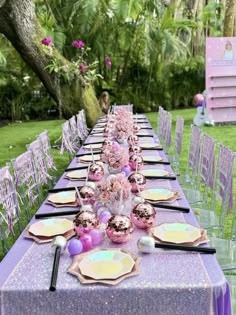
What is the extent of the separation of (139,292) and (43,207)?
3.54 ft

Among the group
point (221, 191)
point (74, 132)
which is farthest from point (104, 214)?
point (74, 132)

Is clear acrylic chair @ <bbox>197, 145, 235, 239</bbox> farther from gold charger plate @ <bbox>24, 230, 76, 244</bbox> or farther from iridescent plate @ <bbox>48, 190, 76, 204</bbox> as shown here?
gold charger plate @ <bbox>24, 230, 76, 244</bbox>

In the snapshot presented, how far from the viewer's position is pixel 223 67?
10.0m

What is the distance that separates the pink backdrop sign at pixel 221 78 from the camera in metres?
9.78

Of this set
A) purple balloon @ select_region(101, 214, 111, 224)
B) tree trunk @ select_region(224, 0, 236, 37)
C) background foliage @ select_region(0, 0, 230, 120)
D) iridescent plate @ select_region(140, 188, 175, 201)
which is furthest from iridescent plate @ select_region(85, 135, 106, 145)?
tree trunk @ select_region(224, 0, 236, 37)

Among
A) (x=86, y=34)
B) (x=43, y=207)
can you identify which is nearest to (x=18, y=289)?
(x=43, y=207)

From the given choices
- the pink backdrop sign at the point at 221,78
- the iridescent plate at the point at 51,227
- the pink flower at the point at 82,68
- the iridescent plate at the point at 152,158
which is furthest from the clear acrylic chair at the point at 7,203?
the pink backdrop sign at the point at 221,78

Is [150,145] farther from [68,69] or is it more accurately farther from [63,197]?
[68,69]

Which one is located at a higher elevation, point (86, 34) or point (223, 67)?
point (86, 34)

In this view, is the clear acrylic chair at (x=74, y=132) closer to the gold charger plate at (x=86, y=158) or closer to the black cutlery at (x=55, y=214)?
the gold charger plate at (x=86, y=158)

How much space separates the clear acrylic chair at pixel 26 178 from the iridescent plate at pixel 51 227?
2.83 feet

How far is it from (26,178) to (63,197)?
0.73 m

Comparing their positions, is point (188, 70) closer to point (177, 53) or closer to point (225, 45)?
point (177, 53)

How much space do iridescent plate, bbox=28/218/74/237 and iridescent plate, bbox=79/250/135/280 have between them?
314 mm
